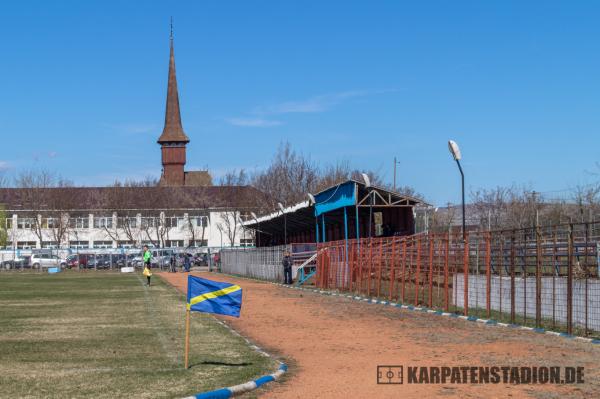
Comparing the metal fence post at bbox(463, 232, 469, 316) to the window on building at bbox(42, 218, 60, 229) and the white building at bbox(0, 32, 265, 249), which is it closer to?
the white building at bbox(0, 32, 265, 249)

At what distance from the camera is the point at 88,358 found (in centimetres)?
1447

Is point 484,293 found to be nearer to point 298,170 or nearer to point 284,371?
point 284,371

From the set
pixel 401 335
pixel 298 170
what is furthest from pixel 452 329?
pixel 298 170

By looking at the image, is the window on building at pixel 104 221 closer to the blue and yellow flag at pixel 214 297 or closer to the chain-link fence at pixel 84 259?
the chain-link fence at pixel 84 259

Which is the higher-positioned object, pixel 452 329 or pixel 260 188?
pixel 260 188

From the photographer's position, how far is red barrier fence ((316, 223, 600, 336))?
18.1 metres

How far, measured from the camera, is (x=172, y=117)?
429 ft

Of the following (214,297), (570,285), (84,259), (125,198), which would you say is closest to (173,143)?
(125,198)

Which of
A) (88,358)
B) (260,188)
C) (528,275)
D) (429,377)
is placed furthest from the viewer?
(260,188)

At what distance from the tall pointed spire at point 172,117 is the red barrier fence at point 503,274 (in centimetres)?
9935

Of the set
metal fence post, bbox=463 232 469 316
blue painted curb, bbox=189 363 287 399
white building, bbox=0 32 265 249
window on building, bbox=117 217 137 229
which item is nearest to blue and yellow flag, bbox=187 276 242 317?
blue painted curb, bbox=189 363 287 399

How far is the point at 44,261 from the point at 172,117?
50378 millimetres

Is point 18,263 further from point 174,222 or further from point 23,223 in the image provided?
point 174,222

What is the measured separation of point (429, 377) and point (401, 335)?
5.86 metres
